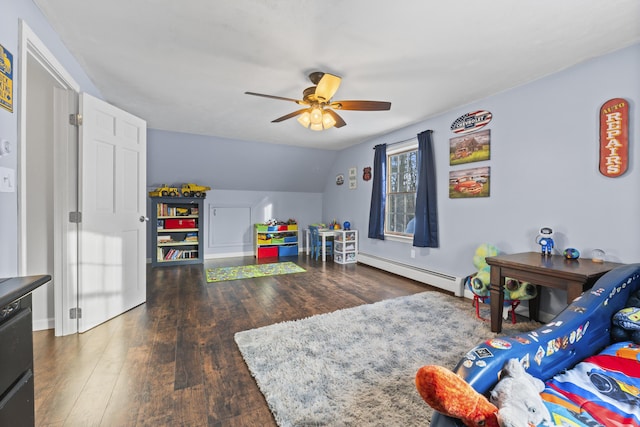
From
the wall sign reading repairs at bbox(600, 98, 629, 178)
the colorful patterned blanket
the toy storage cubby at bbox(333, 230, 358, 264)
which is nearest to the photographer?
the colorful patterned blanket

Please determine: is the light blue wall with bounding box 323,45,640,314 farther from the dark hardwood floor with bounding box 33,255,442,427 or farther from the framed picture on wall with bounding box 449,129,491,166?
the dark hardwood floor with bounding box 33,255,442,427

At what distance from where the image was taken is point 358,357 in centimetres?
196

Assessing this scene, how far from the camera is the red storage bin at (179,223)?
5.10m

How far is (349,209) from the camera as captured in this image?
566cm

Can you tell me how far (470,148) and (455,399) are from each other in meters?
3.14

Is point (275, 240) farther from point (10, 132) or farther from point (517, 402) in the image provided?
point (517, 402)

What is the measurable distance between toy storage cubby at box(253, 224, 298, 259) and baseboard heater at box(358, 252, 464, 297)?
177 cm

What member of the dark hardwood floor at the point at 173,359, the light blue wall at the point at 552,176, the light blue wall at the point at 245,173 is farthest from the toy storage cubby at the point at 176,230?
the light blue wall at the point at 552,176

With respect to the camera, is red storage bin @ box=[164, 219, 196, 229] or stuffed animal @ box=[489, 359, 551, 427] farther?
red storage bin @ box=[164, 219, 196, 229]

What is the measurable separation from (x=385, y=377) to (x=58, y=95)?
331 centimetres

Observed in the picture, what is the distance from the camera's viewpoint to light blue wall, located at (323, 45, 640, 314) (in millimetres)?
2131

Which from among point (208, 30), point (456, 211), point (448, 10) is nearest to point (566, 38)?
point (448, 10)

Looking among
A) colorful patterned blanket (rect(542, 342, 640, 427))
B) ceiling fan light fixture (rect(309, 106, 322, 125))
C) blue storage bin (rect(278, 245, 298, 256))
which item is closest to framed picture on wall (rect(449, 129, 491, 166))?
ceiling fan light fixture (rect(309, 106, 322, 125))

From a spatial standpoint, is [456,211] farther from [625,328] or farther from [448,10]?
[448,10]
